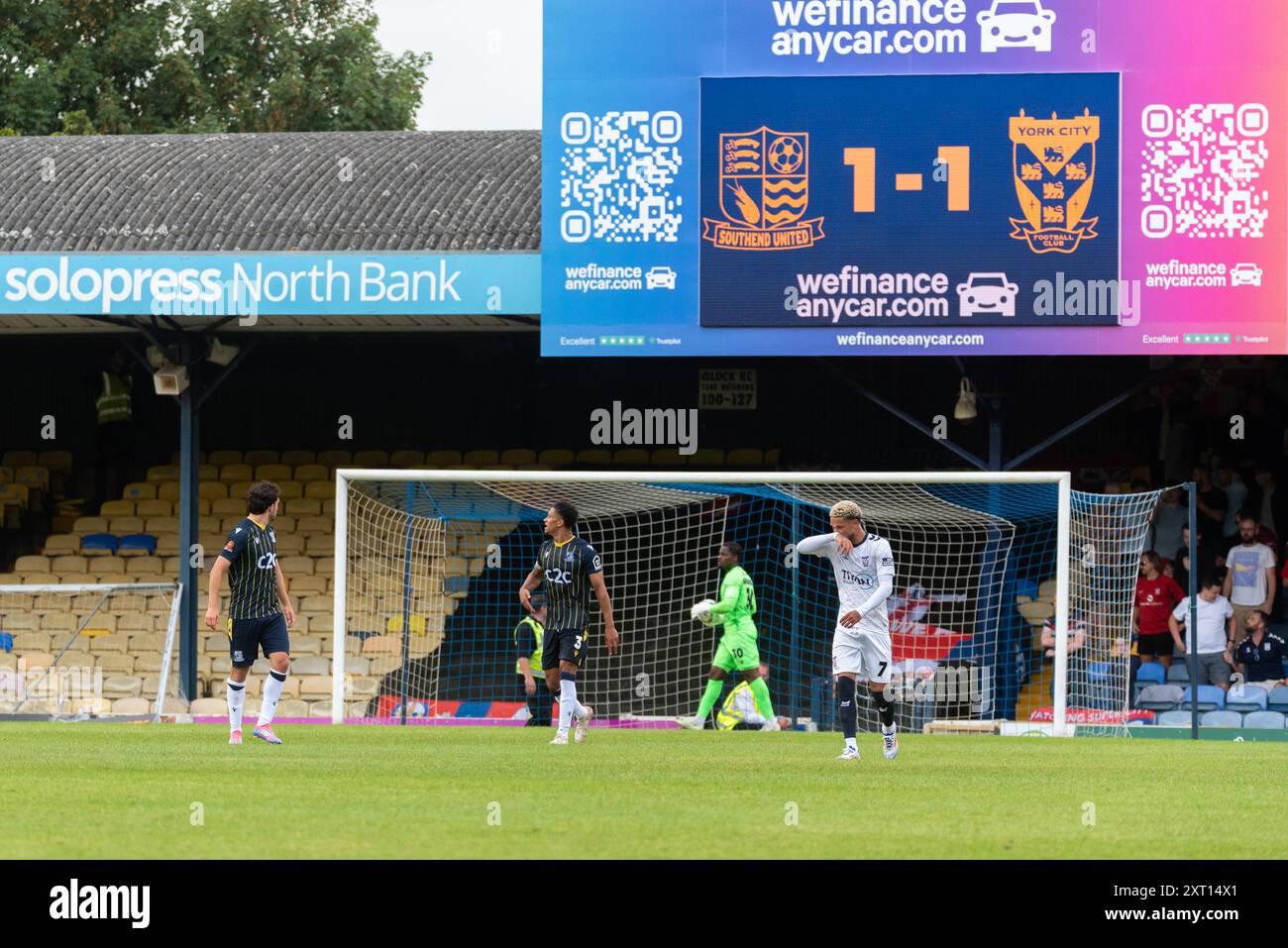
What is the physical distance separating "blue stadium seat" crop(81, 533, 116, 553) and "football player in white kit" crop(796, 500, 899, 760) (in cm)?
1480

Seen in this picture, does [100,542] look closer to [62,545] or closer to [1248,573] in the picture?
[62,545]

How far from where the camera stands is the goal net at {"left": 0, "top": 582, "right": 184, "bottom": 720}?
22422 mm

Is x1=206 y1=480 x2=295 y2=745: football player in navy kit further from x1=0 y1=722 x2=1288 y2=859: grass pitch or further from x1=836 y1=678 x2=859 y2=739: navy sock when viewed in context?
x1=836 y1=678 x2=859 y2=739: navy sock

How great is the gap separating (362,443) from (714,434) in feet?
16.6

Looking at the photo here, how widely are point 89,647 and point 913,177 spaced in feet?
36.9

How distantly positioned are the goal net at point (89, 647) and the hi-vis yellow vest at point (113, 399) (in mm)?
4376

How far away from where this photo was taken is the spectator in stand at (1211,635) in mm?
20922

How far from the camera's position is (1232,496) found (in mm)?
23375

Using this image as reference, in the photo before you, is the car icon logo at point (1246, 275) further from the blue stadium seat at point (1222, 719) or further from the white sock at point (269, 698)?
the white sock at point (269, 698)

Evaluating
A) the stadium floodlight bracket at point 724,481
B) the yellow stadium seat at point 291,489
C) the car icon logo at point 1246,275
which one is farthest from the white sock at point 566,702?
the yellow stadium seat at point 291,489

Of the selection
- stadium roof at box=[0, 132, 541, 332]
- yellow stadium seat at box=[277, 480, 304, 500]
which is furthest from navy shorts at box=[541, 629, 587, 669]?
yellow stadium seat at box=[277, 480, 304, 500]

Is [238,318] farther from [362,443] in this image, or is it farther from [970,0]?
[970,0]

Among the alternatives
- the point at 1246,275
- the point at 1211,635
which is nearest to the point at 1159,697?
the point at 1211,635

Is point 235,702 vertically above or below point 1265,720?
above
